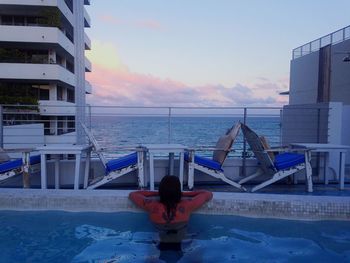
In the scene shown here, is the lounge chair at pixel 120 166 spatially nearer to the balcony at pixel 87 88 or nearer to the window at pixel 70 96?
the window at pixel 70 96

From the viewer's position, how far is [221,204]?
450 cm

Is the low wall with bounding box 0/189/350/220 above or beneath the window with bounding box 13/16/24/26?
beneath

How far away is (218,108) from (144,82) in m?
18.6

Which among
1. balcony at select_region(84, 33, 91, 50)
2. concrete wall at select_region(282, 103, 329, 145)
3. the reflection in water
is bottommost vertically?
the reflection in water

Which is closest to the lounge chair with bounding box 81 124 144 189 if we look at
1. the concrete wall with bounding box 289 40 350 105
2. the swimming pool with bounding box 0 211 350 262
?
the swimming pool with bounding box 0 211 350 262

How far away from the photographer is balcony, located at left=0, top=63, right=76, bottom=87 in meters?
22.9

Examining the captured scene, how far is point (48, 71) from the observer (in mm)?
23984

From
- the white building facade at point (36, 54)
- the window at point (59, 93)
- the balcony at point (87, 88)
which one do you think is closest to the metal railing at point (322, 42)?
the white building facade at point (36, 54)

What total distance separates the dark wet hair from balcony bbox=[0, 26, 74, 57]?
894 inches

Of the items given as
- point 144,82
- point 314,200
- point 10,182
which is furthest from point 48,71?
point 314,200

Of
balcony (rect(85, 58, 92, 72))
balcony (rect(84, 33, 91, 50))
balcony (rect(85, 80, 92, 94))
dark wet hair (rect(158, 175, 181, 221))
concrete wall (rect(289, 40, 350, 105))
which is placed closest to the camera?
dark wet hair (rect(158, 175, 181, 221))

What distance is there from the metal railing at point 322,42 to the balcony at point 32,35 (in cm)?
1729

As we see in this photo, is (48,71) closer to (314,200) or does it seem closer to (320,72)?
(320,72)

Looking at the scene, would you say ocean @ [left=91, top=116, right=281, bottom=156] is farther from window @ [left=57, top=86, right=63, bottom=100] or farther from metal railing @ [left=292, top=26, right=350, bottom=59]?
metal railing @ [left=292, top=26, right=350, bottom=59]
